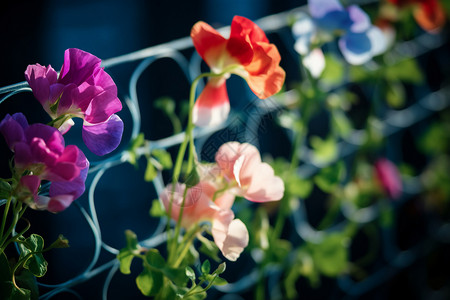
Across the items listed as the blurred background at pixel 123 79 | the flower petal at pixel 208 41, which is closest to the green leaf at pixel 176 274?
the flower petal at pixel 208 41

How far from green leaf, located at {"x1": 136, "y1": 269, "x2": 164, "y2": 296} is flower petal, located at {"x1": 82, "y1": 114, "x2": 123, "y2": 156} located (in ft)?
0.51

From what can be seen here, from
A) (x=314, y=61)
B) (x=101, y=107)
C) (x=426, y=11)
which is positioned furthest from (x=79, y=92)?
(x=426, y=11)

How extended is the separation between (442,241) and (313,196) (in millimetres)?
542

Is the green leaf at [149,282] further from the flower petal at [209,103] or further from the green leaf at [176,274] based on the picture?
the flower petal at [209,103]

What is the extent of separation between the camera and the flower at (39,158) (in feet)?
1.38

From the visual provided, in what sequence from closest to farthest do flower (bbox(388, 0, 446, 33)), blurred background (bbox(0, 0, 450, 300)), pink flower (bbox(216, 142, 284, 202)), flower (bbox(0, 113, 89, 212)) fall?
flower (bbox(0, 113, 89, 212)) < pink flower (bbox(216, 142, 284, 202)) < flower (bbox(388, 0, 446, 33)) < blurred background (bbox(0, 0, 450, 300))

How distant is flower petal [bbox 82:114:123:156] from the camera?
48cm

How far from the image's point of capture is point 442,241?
145 cm

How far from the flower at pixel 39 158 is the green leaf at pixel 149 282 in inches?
6.3

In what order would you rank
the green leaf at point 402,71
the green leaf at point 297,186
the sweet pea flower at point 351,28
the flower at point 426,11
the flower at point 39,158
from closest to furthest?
the flower at point 39,158 < the sweet pea flower at point 351,28 < the green leaf at point 297,186 < the flower at point 426,11 < the green leaf at point 402,71

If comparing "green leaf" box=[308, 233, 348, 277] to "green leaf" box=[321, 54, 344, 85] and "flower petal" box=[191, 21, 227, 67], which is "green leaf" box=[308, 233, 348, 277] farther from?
"flower petal" box=[191, 21, 227, 67]

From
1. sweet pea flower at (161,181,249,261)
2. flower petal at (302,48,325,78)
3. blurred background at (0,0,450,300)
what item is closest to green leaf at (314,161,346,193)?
flower petal at (302,48,325,78)

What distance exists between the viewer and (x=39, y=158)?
1.40 feet

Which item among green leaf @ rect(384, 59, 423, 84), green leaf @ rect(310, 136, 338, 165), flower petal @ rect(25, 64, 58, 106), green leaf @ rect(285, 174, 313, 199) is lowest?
green leaf @ rect(310, 136, 338, 165)
